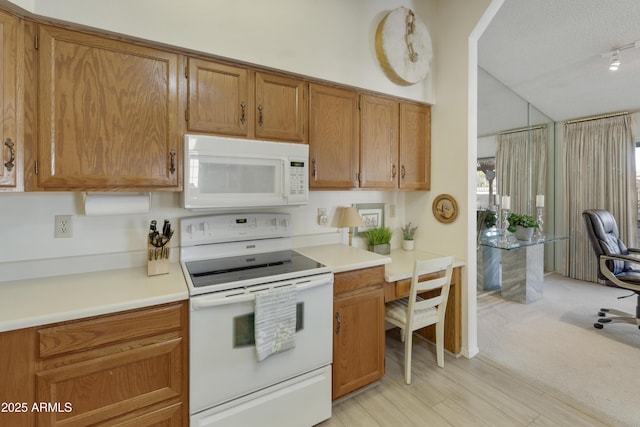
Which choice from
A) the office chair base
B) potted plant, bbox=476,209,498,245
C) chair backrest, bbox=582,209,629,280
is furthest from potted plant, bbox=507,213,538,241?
the office chair base

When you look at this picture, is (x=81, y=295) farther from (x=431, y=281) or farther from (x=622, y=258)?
(x=622, y=258)

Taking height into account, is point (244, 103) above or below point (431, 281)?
above

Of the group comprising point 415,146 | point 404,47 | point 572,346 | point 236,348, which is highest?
point 404,47

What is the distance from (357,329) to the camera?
76.7 inches

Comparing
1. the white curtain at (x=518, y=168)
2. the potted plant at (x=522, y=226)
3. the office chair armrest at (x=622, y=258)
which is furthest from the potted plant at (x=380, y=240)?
the white curtain at (x=518, y=168)

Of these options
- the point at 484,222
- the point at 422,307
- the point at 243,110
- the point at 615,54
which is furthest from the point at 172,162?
the point at 615,54

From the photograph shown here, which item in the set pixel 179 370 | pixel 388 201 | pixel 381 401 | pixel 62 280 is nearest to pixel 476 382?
pixel 381 401

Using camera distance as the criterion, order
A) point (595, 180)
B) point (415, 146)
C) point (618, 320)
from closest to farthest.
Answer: point (415, 146) → point (618, 320) → point (595, 180)

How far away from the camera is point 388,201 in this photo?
9.52ft

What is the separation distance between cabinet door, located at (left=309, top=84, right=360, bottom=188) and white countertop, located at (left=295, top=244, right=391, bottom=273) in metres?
0.51

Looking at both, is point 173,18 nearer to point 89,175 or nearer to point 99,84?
point 99,84

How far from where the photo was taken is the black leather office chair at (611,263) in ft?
9.24

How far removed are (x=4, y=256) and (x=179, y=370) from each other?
1107mm

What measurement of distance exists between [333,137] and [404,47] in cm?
99
